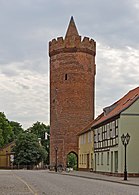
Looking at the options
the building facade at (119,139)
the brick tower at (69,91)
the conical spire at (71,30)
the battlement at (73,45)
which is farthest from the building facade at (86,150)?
the conical spire at (71,30)

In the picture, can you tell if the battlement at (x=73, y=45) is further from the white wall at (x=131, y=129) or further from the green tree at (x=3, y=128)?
the white wall at (x=131, y=129)

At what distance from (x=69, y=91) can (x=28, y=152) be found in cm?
2496

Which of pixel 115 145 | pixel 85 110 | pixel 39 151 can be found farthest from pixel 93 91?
pixel 115 145

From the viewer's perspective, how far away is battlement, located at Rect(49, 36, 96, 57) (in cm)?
7944

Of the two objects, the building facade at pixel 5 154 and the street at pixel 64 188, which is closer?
the street at pixel 64 188

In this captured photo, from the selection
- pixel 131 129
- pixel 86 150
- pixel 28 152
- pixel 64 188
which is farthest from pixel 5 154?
pixel 64 188

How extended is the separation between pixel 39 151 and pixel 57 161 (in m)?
22.9

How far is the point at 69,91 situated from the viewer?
255ft

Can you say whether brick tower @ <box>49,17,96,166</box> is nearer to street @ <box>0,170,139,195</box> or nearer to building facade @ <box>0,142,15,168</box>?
street @ <box>0,170,139,195</box>

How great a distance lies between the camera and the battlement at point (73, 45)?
3127 inches

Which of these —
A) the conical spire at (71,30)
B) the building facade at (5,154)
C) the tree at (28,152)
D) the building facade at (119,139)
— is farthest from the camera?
the building facade at (5,154)

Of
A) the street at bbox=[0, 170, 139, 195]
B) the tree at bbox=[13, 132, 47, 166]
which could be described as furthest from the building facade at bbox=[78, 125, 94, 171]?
the street at bbox=[0, 170, 139, 195]

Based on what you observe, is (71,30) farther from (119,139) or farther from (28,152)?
(119,139)

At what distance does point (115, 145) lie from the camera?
1903 inches
